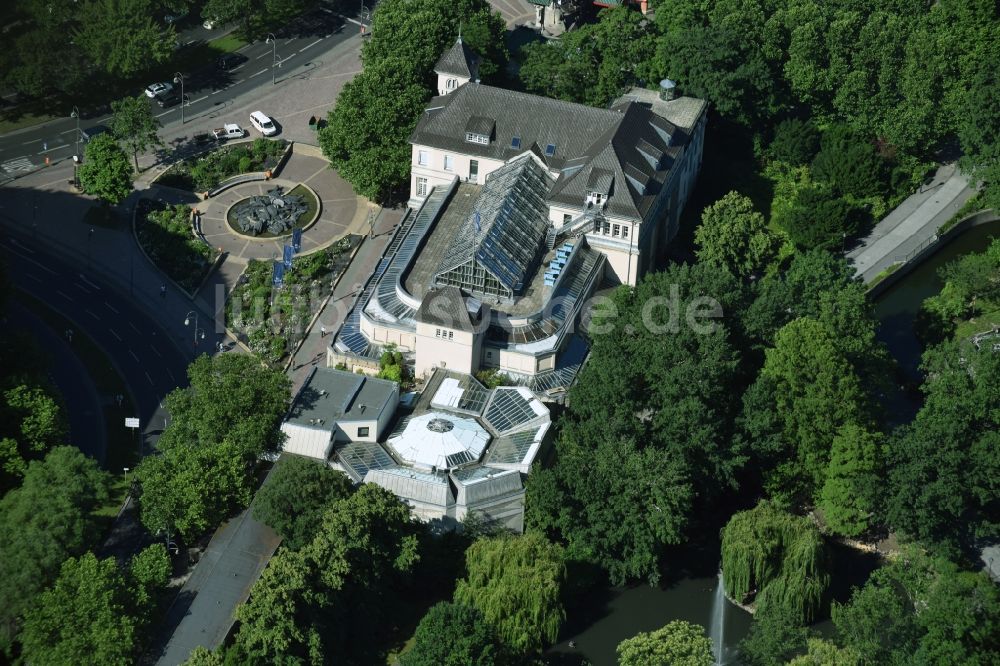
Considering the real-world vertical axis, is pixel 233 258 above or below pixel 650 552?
below

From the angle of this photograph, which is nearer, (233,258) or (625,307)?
(625,307)

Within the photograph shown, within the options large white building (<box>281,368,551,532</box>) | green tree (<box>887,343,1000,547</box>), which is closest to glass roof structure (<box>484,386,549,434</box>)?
large white building (<box>281,368,551,532</box>)

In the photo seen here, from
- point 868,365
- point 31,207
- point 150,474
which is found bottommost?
point 31,207

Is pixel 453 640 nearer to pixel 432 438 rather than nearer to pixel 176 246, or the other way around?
pixel 432 438

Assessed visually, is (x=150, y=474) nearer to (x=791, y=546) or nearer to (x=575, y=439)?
(x=575, y=439)

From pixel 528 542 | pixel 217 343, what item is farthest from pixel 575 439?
pixel 217 343

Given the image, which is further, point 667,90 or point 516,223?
point 667,90

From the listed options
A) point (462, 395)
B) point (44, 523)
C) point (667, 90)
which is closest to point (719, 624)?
point (462, 395)

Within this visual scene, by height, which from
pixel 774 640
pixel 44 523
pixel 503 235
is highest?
pixel 503 235
